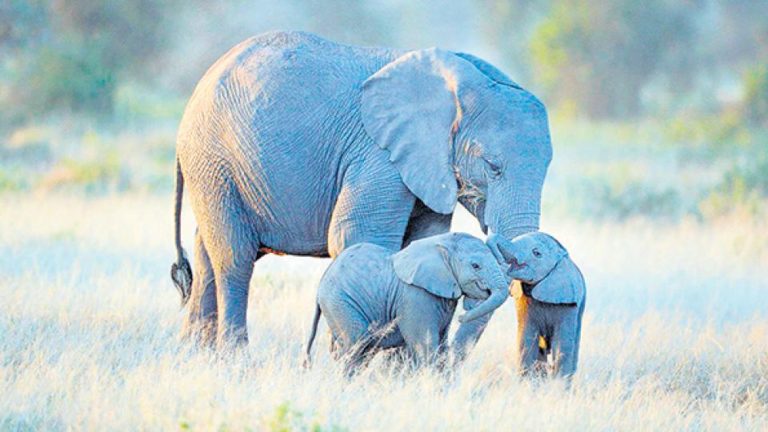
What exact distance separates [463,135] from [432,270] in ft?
3.26

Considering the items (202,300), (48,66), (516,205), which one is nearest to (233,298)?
(202,300)

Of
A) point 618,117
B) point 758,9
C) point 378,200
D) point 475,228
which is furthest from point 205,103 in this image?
point 758,9

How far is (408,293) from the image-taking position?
7059mm

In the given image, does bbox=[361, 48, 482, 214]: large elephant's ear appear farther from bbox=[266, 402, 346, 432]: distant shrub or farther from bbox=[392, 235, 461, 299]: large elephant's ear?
bbox=[266, 402, 346, 432]: distant shrub

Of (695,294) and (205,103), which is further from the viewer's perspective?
(695,294)

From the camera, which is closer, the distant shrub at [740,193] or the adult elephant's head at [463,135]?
the adult elephant's head at [463,135]

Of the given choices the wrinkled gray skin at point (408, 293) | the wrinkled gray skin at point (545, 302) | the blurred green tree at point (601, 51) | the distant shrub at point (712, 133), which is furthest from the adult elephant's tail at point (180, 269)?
the blurred green tree at point (601, 51)

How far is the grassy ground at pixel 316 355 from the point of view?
6.31 meters

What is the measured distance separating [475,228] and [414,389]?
803 centimetres

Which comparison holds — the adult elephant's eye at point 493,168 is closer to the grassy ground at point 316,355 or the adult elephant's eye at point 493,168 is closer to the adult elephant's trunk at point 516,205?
the adult elephant's trunk at point 516,205

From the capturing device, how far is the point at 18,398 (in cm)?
632

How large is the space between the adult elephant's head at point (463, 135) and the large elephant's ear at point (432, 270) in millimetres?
500

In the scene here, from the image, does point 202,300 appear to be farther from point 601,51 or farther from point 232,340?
point 601,51

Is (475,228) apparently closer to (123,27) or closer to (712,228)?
(712,228)
